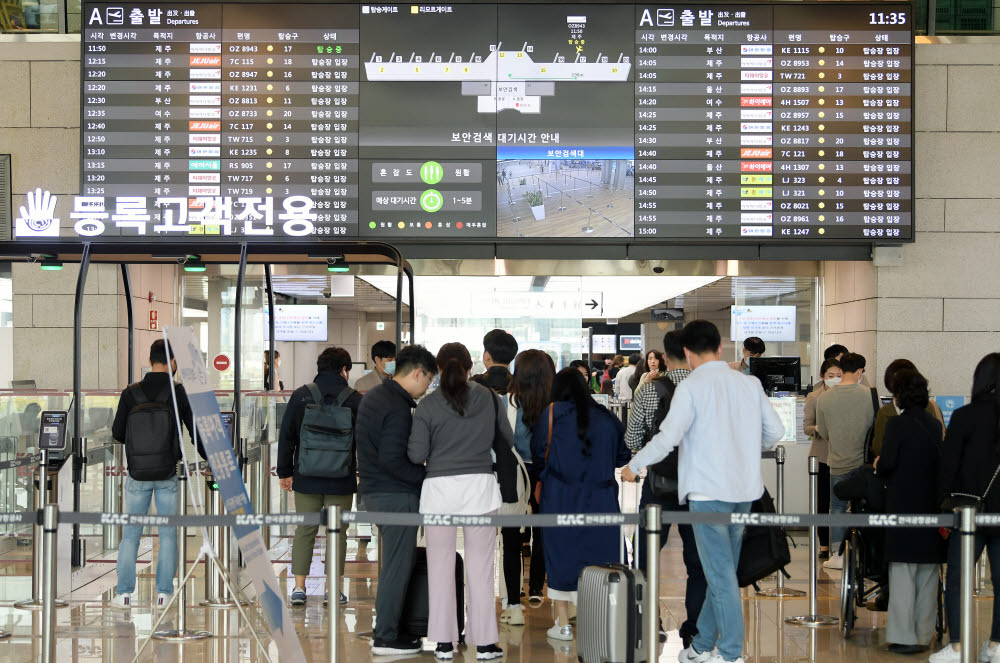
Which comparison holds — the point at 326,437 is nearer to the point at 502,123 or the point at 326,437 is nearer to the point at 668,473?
the point at 668,473

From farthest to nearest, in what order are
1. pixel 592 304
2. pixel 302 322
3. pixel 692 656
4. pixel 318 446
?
pixel 302 322
pixel 592 304
pixel 318 446
pixel 692 656

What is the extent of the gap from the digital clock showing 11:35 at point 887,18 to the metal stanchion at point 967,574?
5382 millimetres

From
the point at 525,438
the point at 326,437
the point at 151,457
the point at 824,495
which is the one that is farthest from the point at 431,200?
the point at 824,495

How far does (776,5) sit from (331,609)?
624 cm

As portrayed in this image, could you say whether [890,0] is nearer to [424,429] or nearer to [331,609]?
[424,429]

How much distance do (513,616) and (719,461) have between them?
1736mm

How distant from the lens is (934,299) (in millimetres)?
9180

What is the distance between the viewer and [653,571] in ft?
14.4

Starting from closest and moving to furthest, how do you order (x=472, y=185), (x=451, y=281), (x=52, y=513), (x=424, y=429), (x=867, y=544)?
(x=52, y=513) < (x=424, y=429) < (x=867, y=544) < (x=472, y=185) < (x=451, y=281)

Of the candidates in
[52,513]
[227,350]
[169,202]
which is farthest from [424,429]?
[227,350]

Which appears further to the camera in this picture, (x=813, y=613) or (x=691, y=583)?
(x=813, y=613)

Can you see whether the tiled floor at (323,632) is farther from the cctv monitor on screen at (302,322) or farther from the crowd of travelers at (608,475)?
the cctv monitor on screen at (302,322)

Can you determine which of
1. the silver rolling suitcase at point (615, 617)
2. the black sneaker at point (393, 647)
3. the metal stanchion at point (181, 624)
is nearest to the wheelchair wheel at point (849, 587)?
the silver rolling suitcase at point (615, 617)

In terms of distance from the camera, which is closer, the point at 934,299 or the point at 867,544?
the point at 867,544
